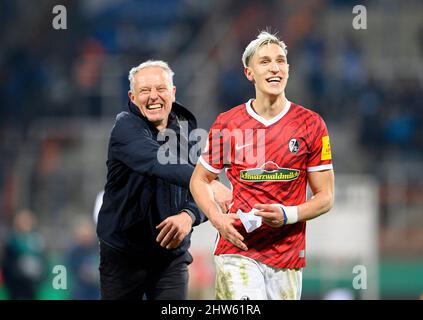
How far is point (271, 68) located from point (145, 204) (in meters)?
1.38

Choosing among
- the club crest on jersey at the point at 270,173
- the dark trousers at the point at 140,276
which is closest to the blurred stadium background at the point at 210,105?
the dark trousers at the point at 140,276

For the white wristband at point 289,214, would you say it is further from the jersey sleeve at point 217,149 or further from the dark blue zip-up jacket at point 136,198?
the dark blue zip-up jacket at point 136,198

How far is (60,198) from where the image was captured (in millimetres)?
16953

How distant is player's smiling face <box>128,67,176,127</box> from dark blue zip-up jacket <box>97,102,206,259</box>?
0.30 ft

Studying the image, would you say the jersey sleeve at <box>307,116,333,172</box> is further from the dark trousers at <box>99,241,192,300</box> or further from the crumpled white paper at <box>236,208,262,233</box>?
the dark trousers at <box>99,241,192,300</box>

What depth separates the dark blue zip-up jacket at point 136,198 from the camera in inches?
267

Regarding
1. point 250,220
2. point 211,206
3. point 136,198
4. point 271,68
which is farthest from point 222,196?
point 271,68

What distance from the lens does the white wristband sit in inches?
234

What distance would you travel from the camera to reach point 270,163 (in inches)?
239

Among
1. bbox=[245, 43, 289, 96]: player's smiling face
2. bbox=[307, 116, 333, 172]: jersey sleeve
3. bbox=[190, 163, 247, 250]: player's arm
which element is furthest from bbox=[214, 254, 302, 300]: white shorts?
bbox=[245, 43, 289, 96]: player's smiling face

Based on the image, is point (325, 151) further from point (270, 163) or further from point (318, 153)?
point (270, 163)

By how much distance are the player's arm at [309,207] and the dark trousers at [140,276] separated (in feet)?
3.75

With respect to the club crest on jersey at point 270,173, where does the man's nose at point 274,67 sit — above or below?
above
